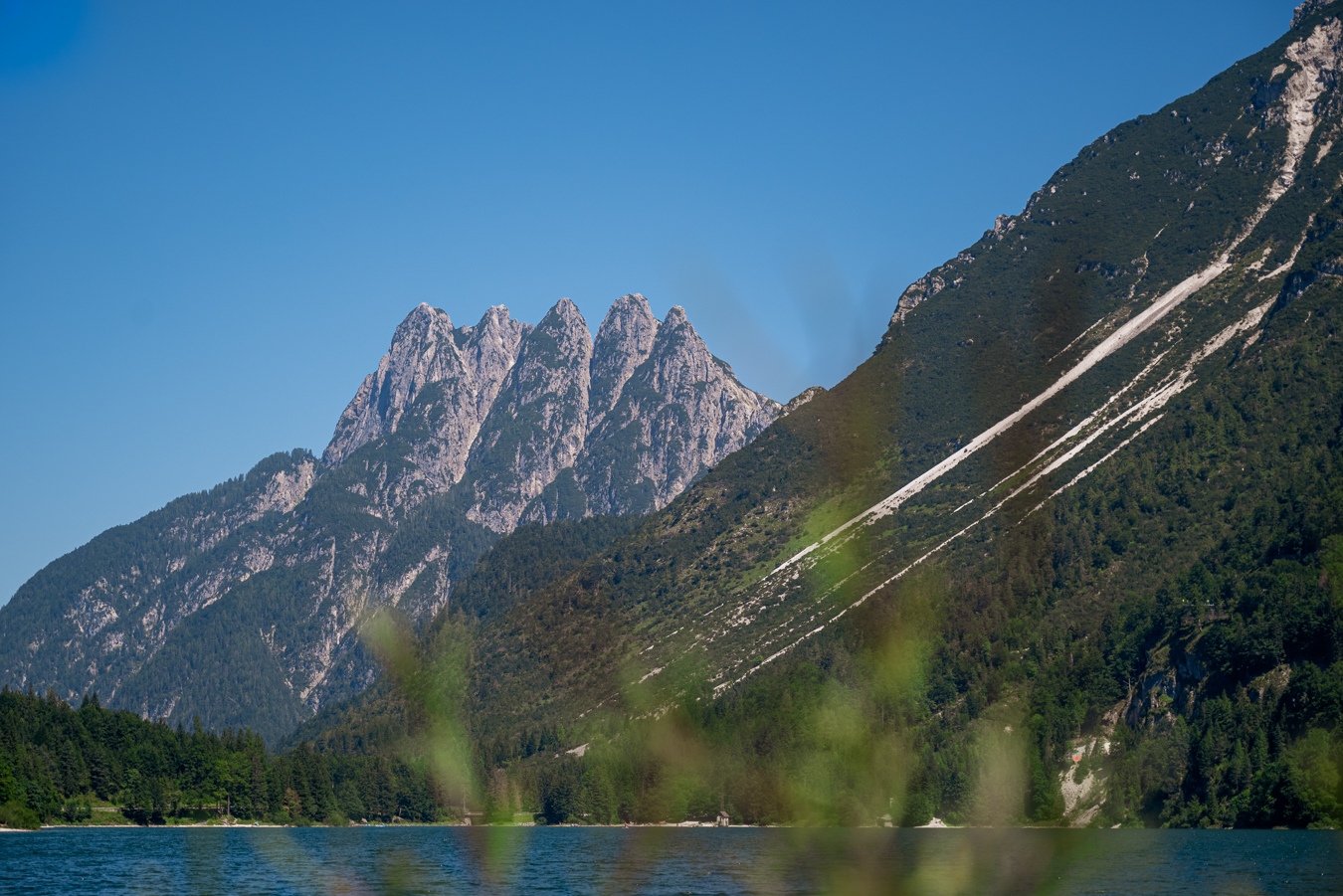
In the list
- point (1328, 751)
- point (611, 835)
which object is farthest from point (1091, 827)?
point (611, 835)

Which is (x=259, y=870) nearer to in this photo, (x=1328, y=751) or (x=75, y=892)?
(x=75, y=892)

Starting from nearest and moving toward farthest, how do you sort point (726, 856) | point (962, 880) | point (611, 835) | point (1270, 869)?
point (962, 880) → point (1270, 869) → point (726, 856) → point (611, 835)

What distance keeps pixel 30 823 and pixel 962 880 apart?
429 ft

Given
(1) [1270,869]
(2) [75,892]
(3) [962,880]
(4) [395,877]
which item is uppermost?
(2) [75,892]

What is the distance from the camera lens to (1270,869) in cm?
11400

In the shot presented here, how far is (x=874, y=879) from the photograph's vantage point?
107 metres

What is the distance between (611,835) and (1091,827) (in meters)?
70.6

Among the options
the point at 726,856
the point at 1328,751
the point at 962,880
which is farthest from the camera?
the point at 1328,751

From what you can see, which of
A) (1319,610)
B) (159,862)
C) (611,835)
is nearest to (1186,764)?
(1319,610)

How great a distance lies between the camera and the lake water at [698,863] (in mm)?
103250

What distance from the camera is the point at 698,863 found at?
425 feet

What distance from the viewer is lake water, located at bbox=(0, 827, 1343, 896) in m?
103

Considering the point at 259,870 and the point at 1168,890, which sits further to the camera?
the point at 259,870

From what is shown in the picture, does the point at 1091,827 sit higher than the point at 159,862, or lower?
lower
